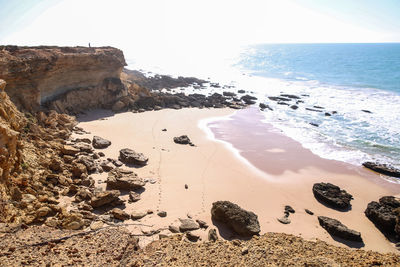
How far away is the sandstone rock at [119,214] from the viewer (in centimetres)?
934

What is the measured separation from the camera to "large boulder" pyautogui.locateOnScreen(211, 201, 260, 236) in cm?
925

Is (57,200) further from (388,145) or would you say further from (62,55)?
(388,145)

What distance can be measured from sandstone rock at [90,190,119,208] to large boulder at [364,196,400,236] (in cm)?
1117

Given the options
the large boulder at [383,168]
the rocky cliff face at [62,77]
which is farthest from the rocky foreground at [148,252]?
the rocky cliff face at [62,77]

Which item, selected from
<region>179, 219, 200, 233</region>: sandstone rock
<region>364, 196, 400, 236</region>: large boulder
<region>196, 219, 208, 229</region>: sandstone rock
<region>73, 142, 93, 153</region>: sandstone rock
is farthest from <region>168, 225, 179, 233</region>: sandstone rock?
<region>364, 196, 400, 236</region>: large boulder

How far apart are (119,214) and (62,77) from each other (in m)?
17.5

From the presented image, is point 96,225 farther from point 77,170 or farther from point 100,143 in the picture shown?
point 100,143

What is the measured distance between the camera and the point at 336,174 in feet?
49.4

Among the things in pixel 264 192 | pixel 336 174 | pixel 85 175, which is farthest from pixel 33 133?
pixel 336 174

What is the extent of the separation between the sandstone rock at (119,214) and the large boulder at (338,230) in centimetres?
804

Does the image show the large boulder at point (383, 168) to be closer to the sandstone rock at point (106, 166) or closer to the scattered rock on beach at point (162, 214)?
the scattered rock on beach at point (162, 214)

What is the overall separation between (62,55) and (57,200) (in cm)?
1538

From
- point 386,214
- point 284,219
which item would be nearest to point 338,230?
point 284,219

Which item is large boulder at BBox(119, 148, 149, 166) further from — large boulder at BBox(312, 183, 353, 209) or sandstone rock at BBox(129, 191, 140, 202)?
large boulder at BBox(312, 183, 353, 209)
